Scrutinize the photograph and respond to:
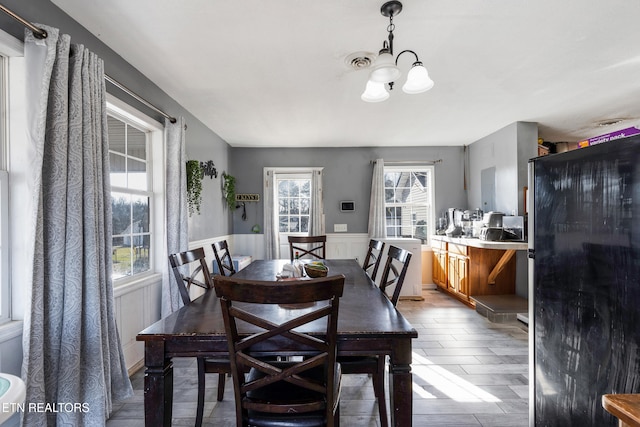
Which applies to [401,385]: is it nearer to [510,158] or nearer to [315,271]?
[315,271]

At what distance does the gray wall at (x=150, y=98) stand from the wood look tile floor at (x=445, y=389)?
185 centimetres

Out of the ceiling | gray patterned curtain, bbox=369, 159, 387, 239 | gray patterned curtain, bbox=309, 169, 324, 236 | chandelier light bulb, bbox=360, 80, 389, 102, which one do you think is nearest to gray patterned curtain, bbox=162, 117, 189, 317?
the ceiling

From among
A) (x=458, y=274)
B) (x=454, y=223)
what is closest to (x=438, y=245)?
(x=454, y=223)

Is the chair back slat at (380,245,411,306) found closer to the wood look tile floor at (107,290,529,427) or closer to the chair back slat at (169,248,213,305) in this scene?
the wood look tile floor at (107,290,529,427)

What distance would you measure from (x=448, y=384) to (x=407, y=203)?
3.46 m

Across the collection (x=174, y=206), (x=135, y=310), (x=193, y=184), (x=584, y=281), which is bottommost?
(x=135, y=310)

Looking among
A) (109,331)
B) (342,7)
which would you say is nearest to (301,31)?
(342,7)

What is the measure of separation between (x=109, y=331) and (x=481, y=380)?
257cm

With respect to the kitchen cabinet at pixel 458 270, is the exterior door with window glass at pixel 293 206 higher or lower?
higher

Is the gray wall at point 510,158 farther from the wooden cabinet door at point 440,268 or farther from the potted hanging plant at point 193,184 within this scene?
the potted hanging plant at point 193,184

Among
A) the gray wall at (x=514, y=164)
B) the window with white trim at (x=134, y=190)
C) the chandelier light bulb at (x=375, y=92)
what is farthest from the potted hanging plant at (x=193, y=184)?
the gray wall at (x=514, y=164)

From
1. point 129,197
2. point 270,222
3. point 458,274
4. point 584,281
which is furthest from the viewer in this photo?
point 270,222

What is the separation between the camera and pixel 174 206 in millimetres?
2766

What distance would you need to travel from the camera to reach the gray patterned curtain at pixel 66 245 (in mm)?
1437
